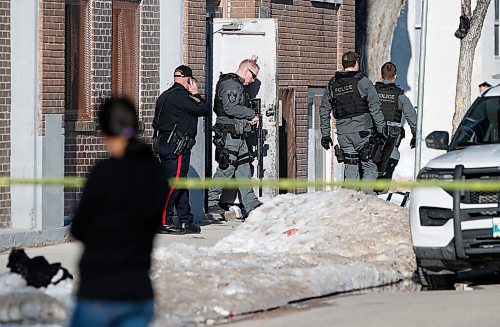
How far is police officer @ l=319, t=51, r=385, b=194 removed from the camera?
17.2 meters

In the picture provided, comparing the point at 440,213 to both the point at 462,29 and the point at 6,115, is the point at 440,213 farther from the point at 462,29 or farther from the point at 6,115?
the point at 462,29

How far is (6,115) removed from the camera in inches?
635

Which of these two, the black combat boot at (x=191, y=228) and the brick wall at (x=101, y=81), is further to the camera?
the black combat boot at (x=191, y=228)

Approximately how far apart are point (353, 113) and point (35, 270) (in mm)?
7282

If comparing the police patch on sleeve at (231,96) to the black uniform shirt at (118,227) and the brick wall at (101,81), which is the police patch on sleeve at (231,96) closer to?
the brick wall at (101,81)

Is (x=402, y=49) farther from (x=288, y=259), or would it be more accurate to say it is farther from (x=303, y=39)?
(x=288, y=259)

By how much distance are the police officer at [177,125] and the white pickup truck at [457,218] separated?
5.07m

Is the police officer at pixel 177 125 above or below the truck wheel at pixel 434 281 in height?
above

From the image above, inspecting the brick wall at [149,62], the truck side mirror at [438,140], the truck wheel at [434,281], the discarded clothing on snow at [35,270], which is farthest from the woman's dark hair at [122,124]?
the brick wall at [149,62]

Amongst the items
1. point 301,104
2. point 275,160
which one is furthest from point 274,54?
point 301,104

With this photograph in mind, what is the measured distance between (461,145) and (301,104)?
10.1m

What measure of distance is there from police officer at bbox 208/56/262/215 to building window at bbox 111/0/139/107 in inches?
42.9

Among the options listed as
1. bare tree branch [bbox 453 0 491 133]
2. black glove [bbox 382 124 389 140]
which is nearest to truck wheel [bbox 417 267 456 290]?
black glove [bbox 382 124 389 140]

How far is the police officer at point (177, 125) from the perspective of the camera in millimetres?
17078
